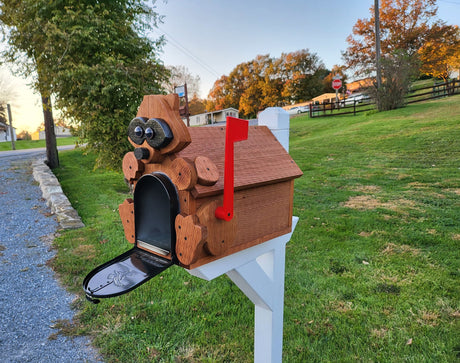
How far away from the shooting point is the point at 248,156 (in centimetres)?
120

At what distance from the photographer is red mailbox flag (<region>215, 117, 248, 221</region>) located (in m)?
0.94

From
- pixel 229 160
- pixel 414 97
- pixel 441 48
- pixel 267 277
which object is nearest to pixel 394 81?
pixel 414 97

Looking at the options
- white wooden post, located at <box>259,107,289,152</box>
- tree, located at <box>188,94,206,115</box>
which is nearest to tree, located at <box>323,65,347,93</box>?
tree, located at <box>188,94,206,115</box>

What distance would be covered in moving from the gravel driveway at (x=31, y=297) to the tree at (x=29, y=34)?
3148 mm

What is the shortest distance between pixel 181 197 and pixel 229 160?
0.19 meters

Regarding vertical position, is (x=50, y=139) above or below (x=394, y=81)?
below

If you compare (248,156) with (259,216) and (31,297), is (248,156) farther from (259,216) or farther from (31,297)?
(31,297)

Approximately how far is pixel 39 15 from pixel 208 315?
722 centimetres

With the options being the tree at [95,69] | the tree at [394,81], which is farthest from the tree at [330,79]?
the tree at [95,69]

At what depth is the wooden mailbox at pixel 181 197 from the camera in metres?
0.93

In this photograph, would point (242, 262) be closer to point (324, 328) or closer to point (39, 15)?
point (324, 328)

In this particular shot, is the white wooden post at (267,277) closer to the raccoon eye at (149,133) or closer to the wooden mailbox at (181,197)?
the wooden mailbox at (181,197)

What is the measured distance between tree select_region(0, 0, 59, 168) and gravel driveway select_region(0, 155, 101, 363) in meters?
3.15

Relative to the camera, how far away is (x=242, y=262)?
1214 millimetres
